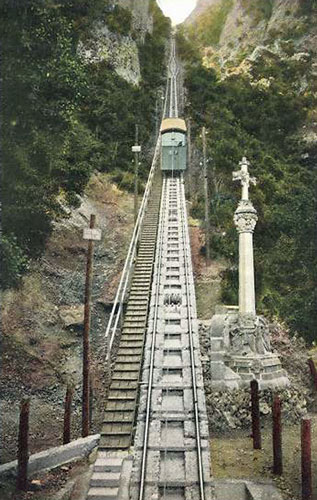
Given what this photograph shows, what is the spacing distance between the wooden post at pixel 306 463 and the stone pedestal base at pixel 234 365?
18.9 feet

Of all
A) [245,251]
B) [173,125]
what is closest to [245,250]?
[245,251]

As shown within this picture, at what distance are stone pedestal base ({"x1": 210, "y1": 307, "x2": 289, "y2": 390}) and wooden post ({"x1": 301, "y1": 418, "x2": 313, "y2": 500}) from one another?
577 cm

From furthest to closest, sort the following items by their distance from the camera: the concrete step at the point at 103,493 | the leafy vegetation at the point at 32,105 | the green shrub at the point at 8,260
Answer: the leafy vegetation at the point at 32,105 < the green shrub at the point at 8,260 < the concrete step at the point at 103,493

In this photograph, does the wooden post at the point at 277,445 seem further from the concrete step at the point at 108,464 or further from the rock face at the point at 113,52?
the rock face at the point at 113,52

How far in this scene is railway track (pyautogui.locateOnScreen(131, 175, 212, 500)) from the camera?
26.2ft

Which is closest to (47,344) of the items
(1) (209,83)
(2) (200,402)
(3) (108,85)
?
(2) (200,402)

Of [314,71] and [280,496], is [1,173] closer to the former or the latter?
[280,496]

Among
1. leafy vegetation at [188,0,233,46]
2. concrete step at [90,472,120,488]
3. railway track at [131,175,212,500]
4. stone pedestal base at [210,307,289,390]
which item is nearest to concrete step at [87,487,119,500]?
concrete step at [90,472,120,488]

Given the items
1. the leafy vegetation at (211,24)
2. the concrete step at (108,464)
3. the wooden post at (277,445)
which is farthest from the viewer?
the leafy vegetation at (211,24)

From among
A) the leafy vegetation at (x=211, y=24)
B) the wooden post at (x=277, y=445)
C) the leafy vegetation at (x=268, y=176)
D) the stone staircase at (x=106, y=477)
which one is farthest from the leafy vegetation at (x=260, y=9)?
the stone staircase at (x=106, y=477)

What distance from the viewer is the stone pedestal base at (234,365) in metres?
14.1

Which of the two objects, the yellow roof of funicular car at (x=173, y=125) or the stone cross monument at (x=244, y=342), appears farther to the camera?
the yellow roof of funicular car at (x=173, y=125)

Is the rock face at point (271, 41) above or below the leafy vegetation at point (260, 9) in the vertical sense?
below

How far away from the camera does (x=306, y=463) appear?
8148 mm
